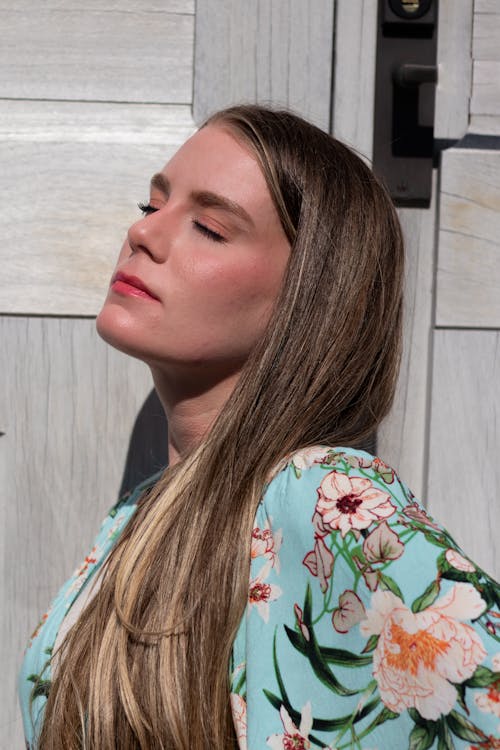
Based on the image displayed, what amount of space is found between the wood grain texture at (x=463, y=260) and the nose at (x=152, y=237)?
1.28ft

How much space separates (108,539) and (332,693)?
36 centimetres

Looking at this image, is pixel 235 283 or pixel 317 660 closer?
pixel 317 660

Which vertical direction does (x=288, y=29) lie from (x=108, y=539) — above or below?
above

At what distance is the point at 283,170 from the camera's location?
96 centimetres

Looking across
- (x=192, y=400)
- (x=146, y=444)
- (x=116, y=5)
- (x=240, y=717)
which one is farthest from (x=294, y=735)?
(x=116, y=5)

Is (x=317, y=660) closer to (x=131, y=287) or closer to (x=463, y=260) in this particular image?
(x=131, y=287)

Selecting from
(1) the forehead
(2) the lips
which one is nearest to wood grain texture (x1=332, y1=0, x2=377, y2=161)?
(1) the forehead

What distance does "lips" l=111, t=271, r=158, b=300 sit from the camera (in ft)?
3.10

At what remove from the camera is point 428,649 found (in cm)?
73

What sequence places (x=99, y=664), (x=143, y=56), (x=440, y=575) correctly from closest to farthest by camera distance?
(x=440, y=575) → (x=99, y=664) → (x=143, y=56)

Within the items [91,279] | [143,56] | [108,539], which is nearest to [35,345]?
[91,279]

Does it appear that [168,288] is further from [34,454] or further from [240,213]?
[34,454]

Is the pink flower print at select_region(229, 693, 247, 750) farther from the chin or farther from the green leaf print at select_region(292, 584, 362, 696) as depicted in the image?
the chin

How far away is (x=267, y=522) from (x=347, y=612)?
12 centimetres
